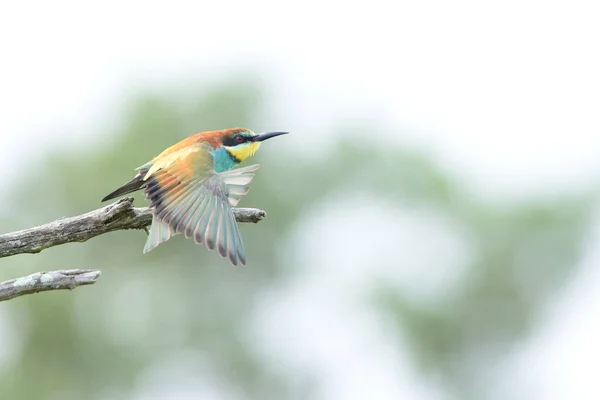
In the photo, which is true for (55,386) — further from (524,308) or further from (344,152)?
(524,308)

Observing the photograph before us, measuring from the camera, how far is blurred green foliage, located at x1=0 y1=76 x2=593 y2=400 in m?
13.6

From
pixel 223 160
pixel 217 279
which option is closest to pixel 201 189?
pixel 223 160

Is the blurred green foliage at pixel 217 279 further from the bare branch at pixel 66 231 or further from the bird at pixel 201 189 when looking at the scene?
the bare branch at pixel 66 231

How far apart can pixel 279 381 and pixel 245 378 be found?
1.58 ft

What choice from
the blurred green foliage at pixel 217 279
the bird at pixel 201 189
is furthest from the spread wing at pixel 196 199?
the blurred green foliage at pixel 217 279

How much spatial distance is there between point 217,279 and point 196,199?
11.4 m

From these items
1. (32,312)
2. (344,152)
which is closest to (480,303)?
(344,152)

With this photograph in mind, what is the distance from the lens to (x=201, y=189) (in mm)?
3650

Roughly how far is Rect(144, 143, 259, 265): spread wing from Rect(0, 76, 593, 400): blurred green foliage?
8.33m

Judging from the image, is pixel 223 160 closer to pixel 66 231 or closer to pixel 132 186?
pixel 132 186

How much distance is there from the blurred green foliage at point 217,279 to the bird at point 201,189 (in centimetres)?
809

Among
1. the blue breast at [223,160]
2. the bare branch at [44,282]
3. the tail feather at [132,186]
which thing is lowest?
the blue breast at [223,160]

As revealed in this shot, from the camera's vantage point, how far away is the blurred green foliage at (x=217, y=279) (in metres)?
13.6

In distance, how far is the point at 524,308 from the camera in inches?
663
